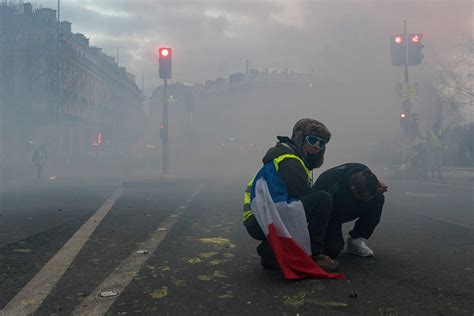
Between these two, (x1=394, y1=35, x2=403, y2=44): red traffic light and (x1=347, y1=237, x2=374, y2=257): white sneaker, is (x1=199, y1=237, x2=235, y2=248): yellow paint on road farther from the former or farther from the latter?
(x1=394, y1=35, x2=403, y2=44): red traffic light

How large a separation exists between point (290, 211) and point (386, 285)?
0.85m

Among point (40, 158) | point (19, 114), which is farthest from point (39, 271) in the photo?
point (19, 114)

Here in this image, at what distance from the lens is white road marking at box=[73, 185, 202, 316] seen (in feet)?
9.07

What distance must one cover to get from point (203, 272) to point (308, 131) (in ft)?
4.67

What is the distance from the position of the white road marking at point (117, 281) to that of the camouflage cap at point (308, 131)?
66.8 inches

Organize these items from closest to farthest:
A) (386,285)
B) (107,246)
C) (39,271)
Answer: (386,285), (39,271), (107,246)

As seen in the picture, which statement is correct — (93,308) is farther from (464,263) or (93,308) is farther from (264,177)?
(464,263)

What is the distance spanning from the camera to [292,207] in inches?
129

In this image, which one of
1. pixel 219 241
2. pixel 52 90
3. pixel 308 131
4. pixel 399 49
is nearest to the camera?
pixel 308 131

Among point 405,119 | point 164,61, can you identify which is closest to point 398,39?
point 405,119

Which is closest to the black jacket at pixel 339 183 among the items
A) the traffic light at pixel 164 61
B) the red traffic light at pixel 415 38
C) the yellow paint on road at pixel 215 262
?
the yellow paint on road at pixel 215 262

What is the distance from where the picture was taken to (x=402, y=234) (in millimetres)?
5492

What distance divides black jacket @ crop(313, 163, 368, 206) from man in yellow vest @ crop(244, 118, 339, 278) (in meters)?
0.33

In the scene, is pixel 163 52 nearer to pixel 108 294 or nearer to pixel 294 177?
pixel 294 177
